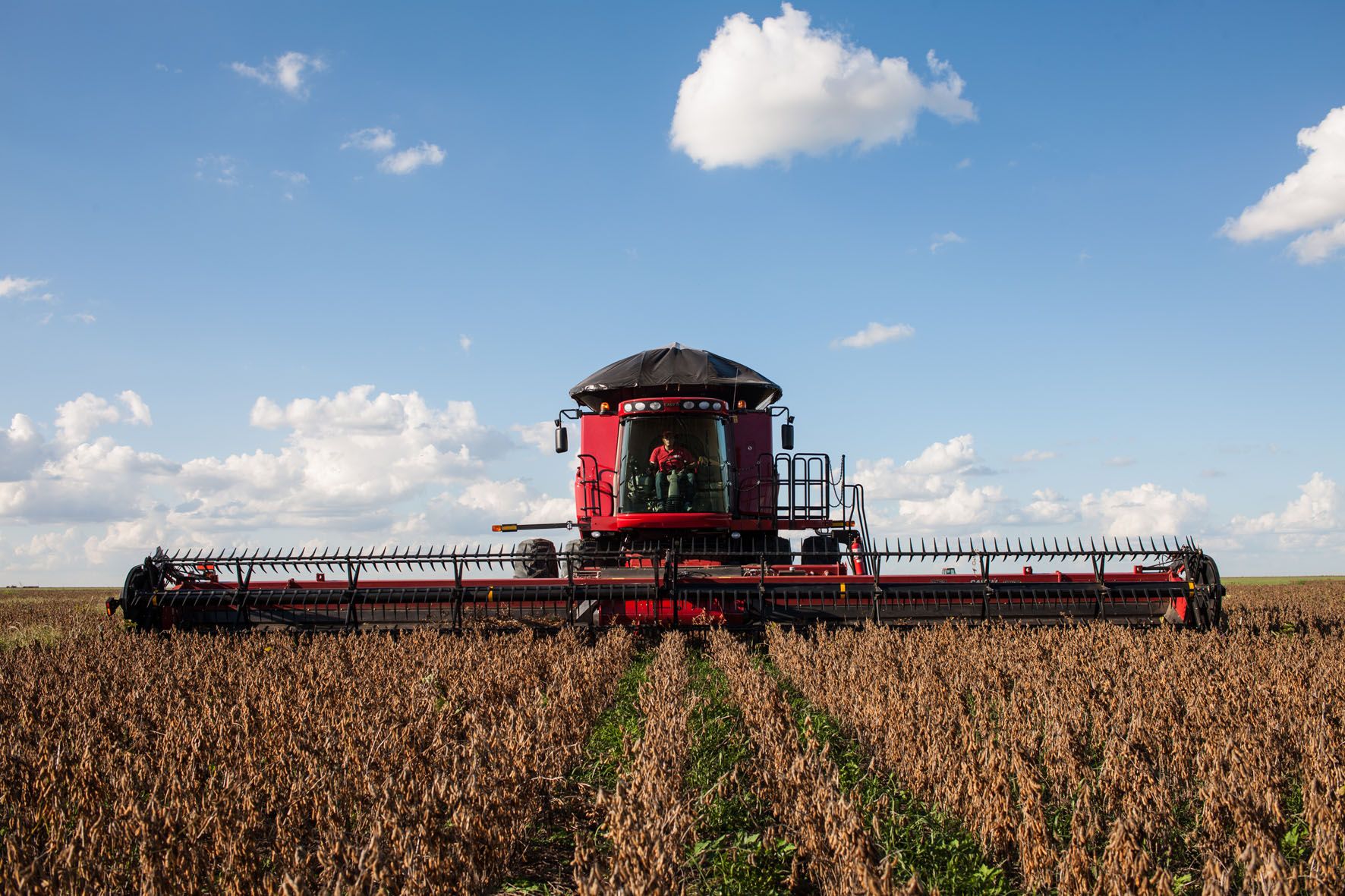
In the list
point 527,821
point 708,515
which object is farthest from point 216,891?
point 708,515

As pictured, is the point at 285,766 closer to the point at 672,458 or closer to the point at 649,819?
the point at 649,819

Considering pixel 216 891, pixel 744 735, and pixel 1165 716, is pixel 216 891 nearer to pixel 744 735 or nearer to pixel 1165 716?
pixel 744 735

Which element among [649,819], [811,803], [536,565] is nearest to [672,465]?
[536,565]

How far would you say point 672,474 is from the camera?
11180mm

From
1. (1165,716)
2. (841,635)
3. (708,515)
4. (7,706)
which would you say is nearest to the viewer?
(1165,716)

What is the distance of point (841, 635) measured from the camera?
892 centimetres

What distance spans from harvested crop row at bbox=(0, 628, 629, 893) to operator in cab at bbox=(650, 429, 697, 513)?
3223 mm

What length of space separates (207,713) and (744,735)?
3050mm

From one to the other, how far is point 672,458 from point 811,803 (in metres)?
7.64

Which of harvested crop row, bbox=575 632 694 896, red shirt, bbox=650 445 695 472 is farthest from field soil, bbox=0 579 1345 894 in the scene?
red shirt, bbox=650 445 695 472

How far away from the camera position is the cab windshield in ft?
36.7

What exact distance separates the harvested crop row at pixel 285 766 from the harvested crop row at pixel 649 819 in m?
0.38

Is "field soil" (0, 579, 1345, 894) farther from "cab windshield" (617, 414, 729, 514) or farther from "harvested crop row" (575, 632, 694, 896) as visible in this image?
"cab windshield" (617, 414, 729, 514)

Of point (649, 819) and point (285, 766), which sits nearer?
point (649, 819)
